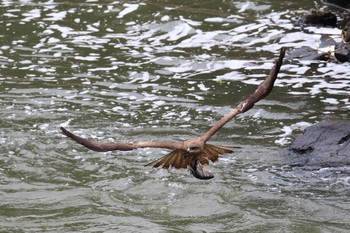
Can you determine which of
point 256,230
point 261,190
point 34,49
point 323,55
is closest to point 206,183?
point 261,190

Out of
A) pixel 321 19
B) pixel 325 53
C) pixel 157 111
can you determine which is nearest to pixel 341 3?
pixel 321 19

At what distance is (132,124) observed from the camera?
890 centimetres

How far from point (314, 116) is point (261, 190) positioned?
5.99 feet

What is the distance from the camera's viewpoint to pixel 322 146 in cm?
789

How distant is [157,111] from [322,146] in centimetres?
209

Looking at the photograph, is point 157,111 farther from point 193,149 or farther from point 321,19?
point 321,19

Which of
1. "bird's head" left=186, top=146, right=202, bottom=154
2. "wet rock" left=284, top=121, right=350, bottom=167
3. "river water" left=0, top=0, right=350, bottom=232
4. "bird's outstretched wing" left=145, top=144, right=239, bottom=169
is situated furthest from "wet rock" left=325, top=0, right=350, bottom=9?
"bird's head" left=186, top=146, right=202, bottom=154

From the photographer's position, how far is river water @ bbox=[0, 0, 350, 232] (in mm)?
7082

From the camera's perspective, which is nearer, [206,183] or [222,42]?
[206,183]

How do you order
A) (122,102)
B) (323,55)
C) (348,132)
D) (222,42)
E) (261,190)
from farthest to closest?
1. (222,42)
2. (323,55)
3. (122,102)
4. (348,132)
5. (261,190)

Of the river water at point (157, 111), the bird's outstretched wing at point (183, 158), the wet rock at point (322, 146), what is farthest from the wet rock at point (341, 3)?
the bird's outstretched wing at point (183, 158)

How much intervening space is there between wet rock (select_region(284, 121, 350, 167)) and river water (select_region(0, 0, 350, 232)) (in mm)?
101

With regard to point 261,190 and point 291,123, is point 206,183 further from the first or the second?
point 291,123

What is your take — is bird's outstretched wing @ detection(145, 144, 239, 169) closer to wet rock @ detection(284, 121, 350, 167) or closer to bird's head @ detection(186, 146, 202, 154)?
bird's head @ detection(186, 146, 202, 154)
